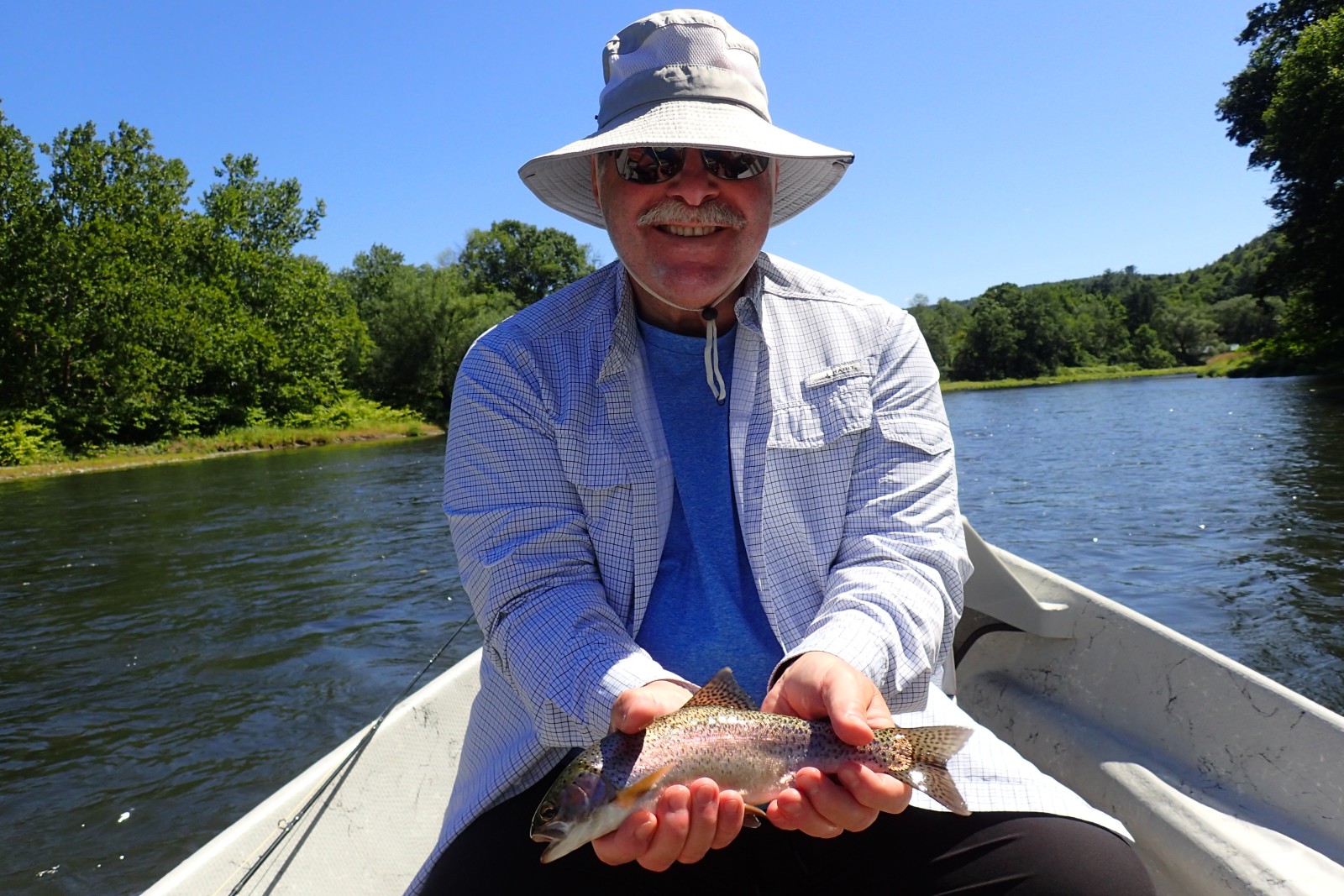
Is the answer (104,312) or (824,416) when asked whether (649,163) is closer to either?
(824,416)

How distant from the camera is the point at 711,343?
2.15 m

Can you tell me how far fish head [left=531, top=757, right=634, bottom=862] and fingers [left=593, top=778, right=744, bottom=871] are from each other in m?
0.02

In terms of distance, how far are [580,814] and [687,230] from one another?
1.21 meters

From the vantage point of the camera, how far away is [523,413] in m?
2.09

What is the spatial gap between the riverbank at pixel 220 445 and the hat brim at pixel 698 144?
31.1 metres

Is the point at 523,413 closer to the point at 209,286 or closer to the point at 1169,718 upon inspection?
the point at 1169,718

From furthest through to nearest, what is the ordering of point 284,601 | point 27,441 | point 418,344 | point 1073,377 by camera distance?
1. point 1073,377
2. point 418,344
3. point 27,441
4. point 284,601

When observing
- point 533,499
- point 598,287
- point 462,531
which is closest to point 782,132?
point 598,287

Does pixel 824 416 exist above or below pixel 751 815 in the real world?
above

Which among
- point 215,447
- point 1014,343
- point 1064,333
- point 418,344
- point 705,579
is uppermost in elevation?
point 418,344

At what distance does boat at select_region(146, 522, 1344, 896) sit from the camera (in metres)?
2.37

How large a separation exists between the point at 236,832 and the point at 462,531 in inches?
57.2

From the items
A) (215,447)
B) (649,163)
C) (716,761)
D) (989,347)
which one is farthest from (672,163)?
(989,347)

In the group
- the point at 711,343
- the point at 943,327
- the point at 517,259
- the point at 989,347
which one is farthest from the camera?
the point at 943,327
